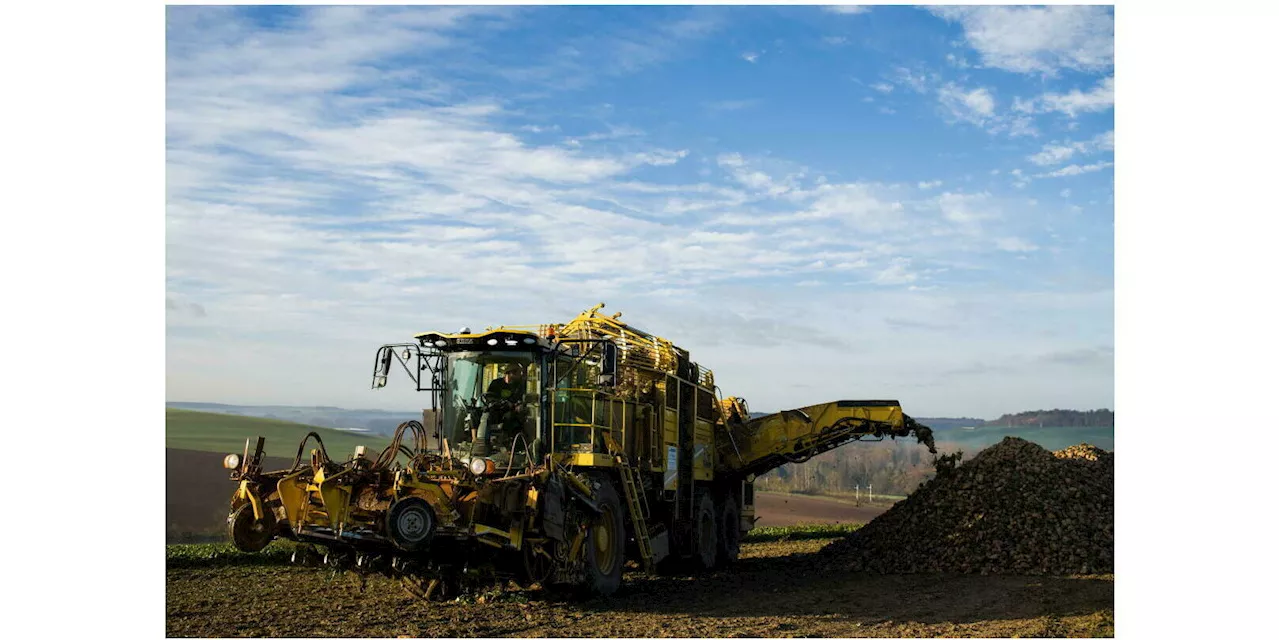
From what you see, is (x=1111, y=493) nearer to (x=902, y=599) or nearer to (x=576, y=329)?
(x=902, y=599)

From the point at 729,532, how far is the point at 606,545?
789 cm

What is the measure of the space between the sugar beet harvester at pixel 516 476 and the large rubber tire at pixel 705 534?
0.08 m

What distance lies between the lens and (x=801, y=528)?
31.9m

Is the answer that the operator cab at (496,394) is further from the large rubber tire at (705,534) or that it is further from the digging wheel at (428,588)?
the large rubber tire at (705,534)

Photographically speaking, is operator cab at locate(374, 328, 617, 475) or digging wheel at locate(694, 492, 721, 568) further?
digging wheel at locate(694, 492, 721, 568)

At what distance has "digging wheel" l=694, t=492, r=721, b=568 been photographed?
20219mm

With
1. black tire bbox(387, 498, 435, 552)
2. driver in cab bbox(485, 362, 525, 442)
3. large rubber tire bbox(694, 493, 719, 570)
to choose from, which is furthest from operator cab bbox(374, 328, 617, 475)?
large rubber tire bbox(694, 493, 719, 570)

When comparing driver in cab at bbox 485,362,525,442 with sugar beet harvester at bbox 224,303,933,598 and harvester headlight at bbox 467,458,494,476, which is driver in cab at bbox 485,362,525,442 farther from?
harvester headlight at bbox 467,458,494,476

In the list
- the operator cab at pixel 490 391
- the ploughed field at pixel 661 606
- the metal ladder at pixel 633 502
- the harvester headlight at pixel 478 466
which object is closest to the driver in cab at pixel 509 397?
the operator cab at pixel 490 391

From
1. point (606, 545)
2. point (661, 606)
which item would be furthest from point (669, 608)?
point (606, 545)

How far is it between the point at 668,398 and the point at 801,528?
14290 millimetres

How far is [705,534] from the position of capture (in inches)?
822

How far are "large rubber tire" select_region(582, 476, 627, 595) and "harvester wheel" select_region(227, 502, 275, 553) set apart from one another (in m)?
3.92

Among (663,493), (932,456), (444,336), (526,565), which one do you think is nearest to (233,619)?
(526,565)
